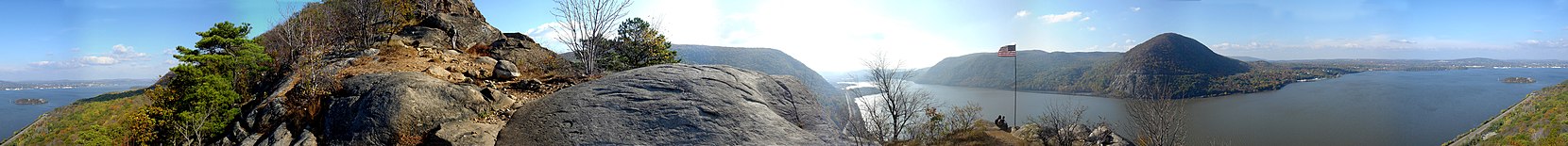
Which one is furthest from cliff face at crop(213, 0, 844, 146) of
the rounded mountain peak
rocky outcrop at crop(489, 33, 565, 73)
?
the rounded mountain peak

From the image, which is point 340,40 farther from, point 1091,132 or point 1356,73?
point 1356,73

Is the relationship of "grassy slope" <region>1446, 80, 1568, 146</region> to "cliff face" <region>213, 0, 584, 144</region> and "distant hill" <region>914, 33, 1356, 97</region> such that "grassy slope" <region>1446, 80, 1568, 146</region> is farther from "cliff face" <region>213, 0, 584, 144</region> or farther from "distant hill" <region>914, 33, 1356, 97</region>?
"cliff face" <region>213, 0, 584, 144</region>

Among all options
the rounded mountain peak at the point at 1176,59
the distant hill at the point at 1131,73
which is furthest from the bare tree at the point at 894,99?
the rounded mountain peak at the point at 1176,59

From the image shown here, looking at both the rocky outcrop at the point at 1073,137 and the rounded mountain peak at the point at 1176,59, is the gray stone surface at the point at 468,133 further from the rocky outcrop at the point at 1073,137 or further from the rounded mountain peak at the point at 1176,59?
the rounded mountain peak at the point at 1176,59

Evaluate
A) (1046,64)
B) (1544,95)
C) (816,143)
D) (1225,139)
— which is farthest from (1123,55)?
(816,143)

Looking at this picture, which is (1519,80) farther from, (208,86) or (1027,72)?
(208,86)

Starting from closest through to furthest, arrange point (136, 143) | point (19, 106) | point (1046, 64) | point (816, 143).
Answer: point (816, 143)
point (136, 143)
point (19, 106)
point (1046, 64)
